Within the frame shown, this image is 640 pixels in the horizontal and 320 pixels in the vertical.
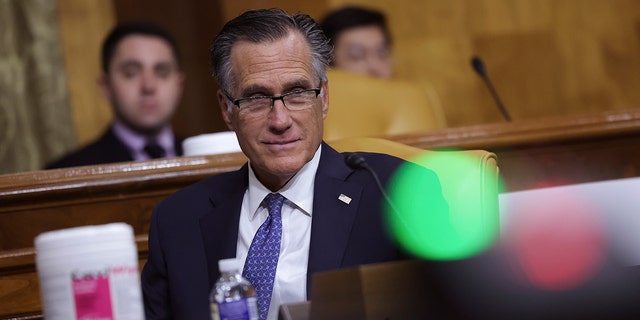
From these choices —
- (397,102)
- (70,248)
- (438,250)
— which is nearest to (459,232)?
(438,250)

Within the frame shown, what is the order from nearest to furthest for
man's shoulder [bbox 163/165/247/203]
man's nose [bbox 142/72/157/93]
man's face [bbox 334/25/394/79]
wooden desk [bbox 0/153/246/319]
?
→ man's shoulder [bbox 163/165/247/203], wooden desk [bbox 0/153/246/319], man's nose [bbox 142/72/157/93], man's face [bbox 334/25/394/79]

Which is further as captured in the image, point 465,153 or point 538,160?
point 538,160

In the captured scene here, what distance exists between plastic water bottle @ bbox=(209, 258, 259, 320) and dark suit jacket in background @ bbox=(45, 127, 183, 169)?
8.67ft

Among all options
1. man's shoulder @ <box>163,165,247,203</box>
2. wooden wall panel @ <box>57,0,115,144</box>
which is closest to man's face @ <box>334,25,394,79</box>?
wooden wall panel @ <box>57,0,115,144</box>

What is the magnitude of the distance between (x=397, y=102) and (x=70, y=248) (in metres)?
2.49

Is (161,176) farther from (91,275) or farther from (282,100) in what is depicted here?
(91,275)

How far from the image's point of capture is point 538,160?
280cm

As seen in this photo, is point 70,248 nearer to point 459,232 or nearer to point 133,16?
point 459,232

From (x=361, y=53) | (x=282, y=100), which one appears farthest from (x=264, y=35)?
(x=361, y=53)

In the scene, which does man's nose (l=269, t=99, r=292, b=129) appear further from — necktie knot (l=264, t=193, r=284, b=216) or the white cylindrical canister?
the white cylindrical canister

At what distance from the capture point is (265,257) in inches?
79.5

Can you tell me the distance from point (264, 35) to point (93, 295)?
88cm

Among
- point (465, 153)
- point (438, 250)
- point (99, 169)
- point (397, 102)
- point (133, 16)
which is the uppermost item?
point (133, 16)

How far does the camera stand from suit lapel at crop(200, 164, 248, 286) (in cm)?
208
